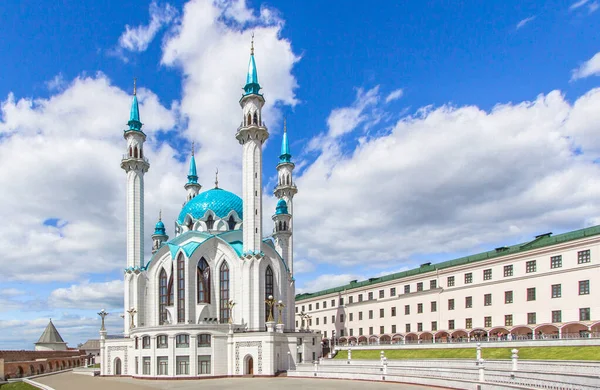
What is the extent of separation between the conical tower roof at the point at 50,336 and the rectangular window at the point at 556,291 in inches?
2985

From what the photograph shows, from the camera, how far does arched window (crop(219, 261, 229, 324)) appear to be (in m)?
52.3

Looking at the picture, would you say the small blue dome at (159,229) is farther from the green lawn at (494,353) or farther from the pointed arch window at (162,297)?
the green lawn at (494,353)

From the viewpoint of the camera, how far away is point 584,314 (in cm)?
3894

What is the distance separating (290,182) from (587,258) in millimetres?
37454

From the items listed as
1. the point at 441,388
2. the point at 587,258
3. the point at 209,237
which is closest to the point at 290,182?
the point at 209,237

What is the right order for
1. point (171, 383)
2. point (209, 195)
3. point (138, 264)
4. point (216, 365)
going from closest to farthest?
1. point (171, 383)
2. point (216, 365)
3. point (138, 264)
4. point (209, 195)

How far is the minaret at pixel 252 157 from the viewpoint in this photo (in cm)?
5103

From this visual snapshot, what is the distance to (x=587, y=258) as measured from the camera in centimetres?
3962

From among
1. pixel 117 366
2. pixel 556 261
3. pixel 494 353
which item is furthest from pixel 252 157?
pixel 556 261

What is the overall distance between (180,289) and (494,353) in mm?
32657

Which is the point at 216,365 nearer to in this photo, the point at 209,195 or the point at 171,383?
the point at 171,383

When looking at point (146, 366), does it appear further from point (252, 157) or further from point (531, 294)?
point (531, 294)

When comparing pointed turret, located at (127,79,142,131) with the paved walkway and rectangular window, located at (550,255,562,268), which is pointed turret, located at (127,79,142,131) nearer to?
the paved walkway

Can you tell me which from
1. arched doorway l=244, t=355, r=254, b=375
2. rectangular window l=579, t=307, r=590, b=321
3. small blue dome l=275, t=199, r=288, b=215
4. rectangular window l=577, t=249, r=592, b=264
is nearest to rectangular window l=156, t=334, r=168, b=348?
arched doorway l=244, t=355, r=254, b=375
